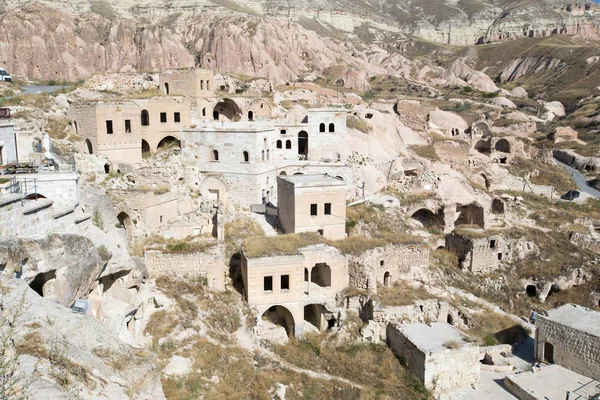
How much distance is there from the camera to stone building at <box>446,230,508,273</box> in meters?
26.4

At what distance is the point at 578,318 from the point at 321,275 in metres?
9.78

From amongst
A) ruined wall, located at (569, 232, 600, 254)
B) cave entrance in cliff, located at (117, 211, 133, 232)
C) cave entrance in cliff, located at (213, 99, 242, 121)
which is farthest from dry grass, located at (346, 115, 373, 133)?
cave entrance in cliff, located at (117, 211, 133, 232)

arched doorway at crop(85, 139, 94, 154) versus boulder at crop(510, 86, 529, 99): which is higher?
boulder at crop(510, 86, 529, 99)

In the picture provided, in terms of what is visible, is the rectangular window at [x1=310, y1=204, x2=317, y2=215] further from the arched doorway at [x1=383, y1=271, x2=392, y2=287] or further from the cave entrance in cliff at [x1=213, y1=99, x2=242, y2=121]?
the cave entrance in cliff at [x1=213, y1=99, x2=242, y2=121]

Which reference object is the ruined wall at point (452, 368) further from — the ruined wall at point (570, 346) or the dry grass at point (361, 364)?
the ruined wall at point (570, 346)

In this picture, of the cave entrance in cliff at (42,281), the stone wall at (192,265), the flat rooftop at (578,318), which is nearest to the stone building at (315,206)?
the stone wall at (192,265)

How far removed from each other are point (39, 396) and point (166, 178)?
18.1 metres

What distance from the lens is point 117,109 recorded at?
24.0 metres

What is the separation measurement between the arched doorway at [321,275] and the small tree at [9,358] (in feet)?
43.4

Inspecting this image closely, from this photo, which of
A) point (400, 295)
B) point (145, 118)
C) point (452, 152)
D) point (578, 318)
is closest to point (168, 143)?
point (145, 118)

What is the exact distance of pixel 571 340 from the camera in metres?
18.8

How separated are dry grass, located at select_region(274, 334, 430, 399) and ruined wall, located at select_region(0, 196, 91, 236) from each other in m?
8.39

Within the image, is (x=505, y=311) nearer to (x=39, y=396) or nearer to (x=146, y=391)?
(x=146, y=391)

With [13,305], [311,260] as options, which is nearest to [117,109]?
[311,260]
